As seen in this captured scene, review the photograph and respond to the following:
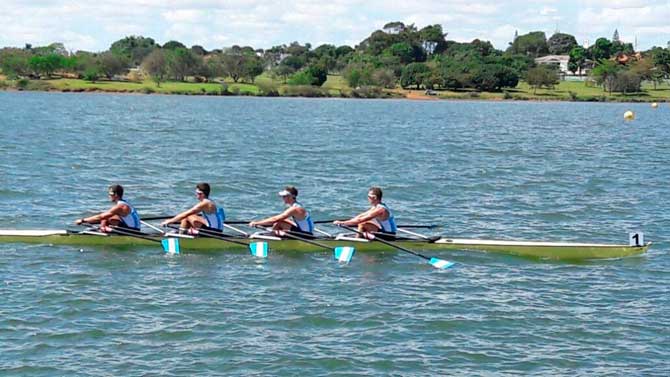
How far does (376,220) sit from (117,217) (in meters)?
5.67

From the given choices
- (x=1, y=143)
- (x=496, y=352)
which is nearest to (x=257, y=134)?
(x=1, y=143)

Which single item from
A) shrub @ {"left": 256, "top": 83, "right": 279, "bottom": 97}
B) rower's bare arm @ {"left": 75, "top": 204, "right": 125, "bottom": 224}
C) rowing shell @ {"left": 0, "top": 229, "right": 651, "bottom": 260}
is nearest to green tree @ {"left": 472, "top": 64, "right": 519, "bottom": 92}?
shrub @ {"left": 256, "top": 83, "right": 279, "bottom": 97}

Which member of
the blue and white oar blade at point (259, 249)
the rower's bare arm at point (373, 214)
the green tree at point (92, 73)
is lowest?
the blue and white oar blade at point (259, 249)

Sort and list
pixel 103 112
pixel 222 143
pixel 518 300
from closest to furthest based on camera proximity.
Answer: pixel 518 300 → pixel 222 143 → pixel 103 112

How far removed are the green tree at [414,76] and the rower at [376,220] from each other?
128205 mm

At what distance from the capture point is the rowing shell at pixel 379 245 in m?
20.1

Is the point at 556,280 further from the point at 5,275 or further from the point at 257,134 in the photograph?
the point at 257,134

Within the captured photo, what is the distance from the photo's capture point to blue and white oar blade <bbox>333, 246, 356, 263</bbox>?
64.3 feet

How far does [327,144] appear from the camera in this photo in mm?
53406

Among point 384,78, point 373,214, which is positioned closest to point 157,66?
point 384,78

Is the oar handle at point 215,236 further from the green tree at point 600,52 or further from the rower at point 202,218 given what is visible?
the green tree at point 600,52

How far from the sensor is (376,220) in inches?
802

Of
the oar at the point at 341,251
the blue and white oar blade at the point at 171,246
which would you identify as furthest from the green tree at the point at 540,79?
the blue and white oar blade at the point at 171,246

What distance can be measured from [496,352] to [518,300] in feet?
9.74
